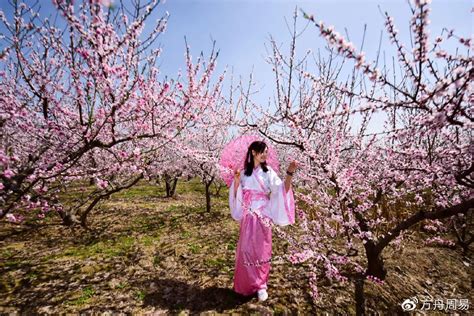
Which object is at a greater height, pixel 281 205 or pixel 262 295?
pixel 281 205

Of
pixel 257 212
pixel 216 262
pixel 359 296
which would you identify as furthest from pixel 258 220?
pixel 216 262

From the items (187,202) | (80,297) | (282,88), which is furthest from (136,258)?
(187,202)

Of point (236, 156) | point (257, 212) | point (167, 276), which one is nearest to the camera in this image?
point (257, 212)

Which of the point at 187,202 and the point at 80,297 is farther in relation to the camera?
the point at 187,202

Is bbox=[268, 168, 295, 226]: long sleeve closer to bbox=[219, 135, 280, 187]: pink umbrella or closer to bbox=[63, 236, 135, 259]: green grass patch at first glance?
bbox=[219, 135, 280, 187]: pink umbrella

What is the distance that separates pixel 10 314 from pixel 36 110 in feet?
13.0

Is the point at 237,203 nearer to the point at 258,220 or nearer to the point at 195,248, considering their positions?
the point at 258,220

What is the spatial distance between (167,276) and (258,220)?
2.65 metres

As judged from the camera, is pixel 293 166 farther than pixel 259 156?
No

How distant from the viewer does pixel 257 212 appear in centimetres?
442

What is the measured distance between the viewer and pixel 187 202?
1384cm

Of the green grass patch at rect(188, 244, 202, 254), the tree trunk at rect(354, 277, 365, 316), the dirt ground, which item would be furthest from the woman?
the green grass patch at rect(188, 244, 202, 254)

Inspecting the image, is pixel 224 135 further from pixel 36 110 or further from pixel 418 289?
pixel 418 289

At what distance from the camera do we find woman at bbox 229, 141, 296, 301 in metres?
4.41
